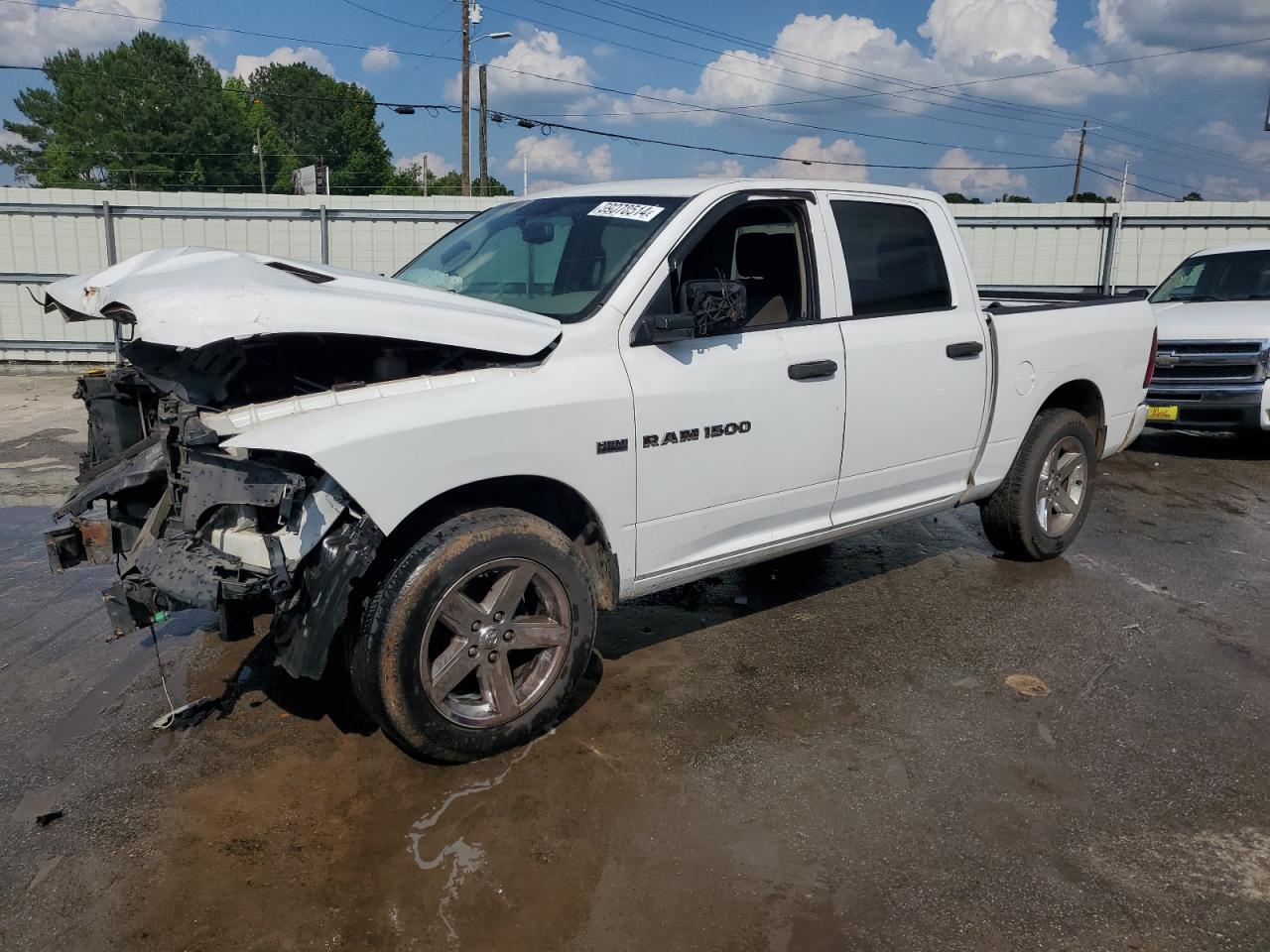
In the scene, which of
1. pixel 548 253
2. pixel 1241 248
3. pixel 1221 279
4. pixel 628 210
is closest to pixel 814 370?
pixel 628 210

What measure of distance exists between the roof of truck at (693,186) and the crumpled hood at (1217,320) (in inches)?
211

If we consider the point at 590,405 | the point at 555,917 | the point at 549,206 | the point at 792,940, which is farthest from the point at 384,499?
the point at 549,206

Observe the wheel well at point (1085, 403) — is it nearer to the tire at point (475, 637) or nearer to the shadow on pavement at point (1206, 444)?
the tire at point (475, 637)

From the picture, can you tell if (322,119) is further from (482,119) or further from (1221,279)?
(1221,279)

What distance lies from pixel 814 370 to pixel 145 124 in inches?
3345

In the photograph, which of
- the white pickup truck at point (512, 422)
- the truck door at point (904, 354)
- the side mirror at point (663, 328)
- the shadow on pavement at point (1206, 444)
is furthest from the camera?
the shadow on pavement at point (1206, 444)

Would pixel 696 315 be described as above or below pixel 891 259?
below

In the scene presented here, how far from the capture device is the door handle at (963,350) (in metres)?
4.85

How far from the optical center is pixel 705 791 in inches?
133

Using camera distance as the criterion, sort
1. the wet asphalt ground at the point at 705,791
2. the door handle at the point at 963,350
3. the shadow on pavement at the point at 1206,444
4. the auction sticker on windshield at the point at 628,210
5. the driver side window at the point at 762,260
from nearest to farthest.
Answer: the wet asphalt ground at the point at 705,791 < the auction sticker on windshield at the point at 628,210 < the driver side window at the point at 762,260 < the door handle at the point at 963,350 < the shadow on pavement at the point at 1206,444

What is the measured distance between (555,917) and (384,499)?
1.34 m

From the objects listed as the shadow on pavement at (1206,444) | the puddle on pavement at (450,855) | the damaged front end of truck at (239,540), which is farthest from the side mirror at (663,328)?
the shadow on pavement at (1206,444)

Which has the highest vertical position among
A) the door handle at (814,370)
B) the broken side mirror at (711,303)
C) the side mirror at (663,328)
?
the broken side mirror at (711,303)

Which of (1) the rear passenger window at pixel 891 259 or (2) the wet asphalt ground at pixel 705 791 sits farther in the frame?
(1) the rear passenger window at pixel 891 259
